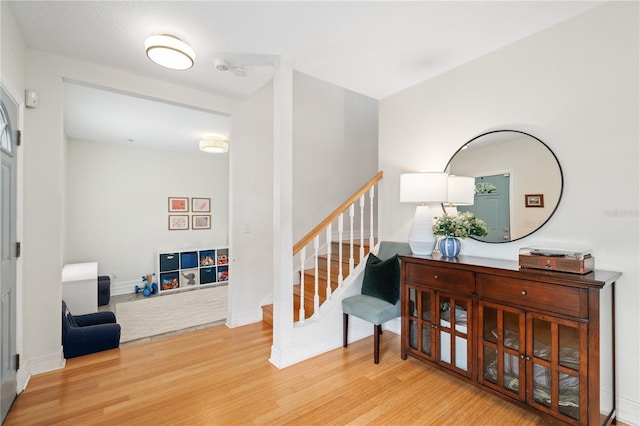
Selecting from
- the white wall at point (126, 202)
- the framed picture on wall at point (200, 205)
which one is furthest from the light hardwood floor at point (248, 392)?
the framed picture on wall at point (200, 205)

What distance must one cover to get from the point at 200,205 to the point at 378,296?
178 inches

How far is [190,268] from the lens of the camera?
215 inches

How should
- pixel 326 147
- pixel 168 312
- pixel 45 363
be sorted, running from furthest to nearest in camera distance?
pixel 326 147
pixel 168 312
pixel 45 363

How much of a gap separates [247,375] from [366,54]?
2749 millimetres

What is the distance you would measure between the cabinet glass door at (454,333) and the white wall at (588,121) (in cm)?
55

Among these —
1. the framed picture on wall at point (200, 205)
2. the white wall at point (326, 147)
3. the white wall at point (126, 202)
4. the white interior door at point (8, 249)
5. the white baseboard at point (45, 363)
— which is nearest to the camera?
the white interior door at point (8, 249)

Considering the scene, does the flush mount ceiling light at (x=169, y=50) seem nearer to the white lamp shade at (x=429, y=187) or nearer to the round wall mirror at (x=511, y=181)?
the white lamp shade at (x=429, y=187)

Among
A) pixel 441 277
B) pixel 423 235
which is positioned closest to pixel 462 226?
pixel 423 235

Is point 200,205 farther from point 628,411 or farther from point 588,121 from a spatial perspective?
point 628,411

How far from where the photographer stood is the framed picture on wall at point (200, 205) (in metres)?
5.88

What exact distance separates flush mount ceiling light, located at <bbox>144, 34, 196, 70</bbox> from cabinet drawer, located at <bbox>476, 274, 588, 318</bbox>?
2.63m

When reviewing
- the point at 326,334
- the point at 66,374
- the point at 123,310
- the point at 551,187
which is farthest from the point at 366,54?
the point at 123,310

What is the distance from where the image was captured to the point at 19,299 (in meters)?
2.13

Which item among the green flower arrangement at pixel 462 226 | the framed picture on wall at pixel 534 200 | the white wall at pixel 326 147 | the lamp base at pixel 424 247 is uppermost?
the white wall at pixel 326 147
